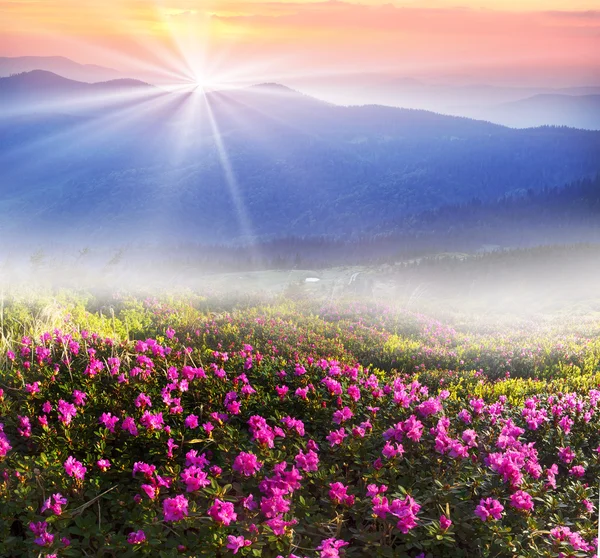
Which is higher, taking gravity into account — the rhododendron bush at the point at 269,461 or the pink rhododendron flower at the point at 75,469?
the pink rhododendron flower at the point at 75,469

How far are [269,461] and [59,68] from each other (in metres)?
5.02

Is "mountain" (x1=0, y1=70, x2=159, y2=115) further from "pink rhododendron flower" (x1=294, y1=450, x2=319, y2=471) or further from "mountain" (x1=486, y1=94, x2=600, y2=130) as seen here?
"pink rhododendron flower" (x1=294, y1=450, x2=319, y2=471)

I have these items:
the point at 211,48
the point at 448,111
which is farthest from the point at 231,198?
the point at 448,111

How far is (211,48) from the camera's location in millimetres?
6270

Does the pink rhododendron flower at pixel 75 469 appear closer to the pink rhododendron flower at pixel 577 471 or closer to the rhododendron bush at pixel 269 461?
the rhododendron bush at pixel 269 461

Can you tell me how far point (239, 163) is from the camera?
23.4 feet

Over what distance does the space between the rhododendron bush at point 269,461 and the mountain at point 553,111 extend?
3.23 metres

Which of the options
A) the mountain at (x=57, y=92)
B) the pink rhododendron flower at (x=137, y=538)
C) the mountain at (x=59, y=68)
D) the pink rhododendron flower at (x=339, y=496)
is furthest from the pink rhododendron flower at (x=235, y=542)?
the mountain at (x=59, y=68)

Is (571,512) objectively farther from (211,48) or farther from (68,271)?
(68,271)

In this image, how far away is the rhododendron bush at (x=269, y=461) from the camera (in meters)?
3.06

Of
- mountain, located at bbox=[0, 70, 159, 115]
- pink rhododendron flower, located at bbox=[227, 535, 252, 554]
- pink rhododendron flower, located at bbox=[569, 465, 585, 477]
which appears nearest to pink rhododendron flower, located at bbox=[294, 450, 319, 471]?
pink rhododendron flower, located at bbox=[227, 535, 252, 554]

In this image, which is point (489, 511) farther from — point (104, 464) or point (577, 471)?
point (104, 464)

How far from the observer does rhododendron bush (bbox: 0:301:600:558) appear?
3061 mm

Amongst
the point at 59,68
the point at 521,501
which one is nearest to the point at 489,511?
the point at 521,501
